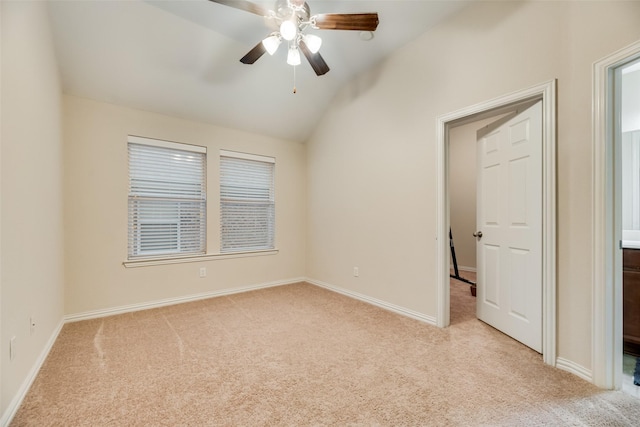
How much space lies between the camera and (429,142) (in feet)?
9.11

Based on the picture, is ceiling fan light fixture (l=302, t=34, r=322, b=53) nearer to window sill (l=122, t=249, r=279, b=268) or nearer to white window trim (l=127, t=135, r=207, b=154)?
white window trim (l=127, t=135, r=207, b=154)

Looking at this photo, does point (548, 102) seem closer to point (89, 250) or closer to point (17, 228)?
point (17, 228)

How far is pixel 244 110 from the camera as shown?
12.2 ft

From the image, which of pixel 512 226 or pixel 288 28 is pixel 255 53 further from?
pixel 512 226

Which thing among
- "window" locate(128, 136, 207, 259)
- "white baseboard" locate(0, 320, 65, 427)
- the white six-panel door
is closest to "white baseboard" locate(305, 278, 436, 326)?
the white six-panel door

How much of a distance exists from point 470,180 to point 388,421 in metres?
4.89

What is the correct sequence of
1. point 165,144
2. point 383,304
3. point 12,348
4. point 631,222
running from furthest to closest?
point 165,144 < point 383,304 < point 631,222 < point 12,348

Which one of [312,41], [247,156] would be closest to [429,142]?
[312,41]

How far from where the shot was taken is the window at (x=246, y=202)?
392cm

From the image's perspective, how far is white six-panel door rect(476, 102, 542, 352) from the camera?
217cm

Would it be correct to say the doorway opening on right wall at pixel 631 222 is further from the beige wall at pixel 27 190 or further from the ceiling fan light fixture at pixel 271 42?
the beige wall at pixel 27 190

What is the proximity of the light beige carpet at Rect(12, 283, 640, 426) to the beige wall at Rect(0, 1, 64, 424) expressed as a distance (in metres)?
0.27

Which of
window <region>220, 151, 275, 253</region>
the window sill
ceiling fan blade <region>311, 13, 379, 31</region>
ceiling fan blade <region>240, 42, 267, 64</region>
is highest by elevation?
ceiling fan blade <region>311, 13, 379, 31</region>

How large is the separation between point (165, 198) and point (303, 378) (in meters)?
2.70
